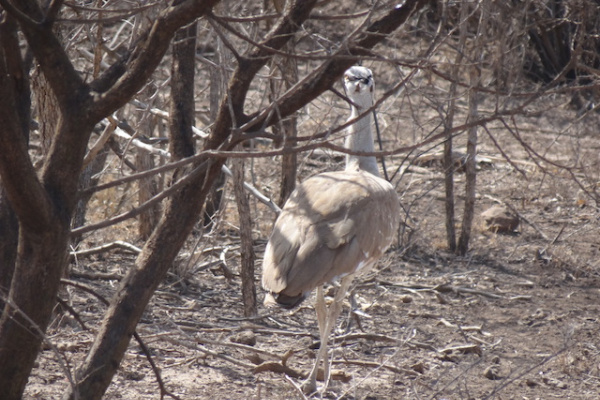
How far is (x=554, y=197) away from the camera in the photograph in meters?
8.95

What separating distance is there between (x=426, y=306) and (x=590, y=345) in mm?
1190

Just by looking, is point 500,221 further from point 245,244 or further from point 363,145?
point 245,244

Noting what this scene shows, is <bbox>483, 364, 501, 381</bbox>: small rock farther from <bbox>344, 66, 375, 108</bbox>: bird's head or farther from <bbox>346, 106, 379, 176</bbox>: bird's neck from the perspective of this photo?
<bbox>344, 66, 375, 108</bbox>: bird's head

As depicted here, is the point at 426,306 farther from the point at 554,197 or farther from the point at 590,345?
the point at 554,197

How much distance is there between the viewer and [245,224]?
18.4 ft

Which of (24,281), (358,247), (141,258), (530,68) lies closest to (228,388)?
(358,247)

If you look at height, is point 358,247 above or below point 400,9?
below

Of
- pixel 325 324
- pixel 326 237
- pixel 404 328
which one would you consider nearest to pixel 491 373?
pixel 404 328

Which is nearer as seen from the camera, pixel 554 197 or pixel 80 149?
pixel 80 149

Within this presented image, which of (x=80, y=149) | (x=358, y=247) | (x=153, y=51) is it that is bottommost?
(x=358, y=247)

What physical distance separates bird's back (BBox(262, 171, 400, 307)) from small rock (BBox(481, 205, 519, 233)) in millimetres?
2944

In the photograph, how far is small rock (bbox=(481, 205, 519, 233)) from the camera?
26.5 ft

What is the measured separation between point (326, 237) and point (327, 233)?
32 mm

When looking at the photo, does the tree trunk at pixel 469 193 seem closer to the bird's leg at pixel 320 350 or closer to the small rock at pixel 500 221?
the small rock at pixel 500 221
